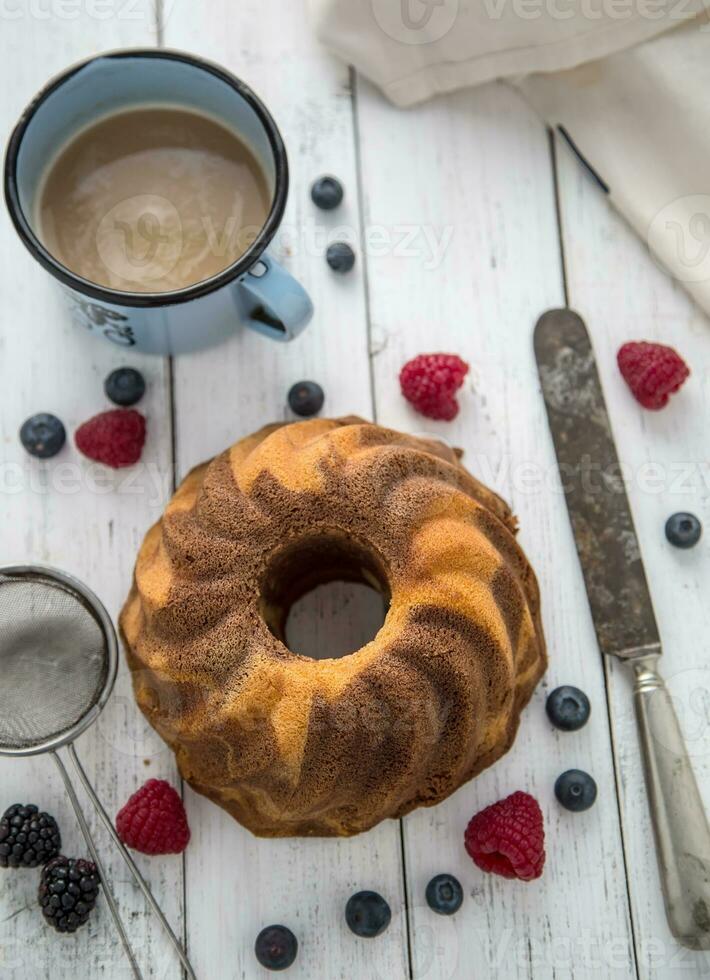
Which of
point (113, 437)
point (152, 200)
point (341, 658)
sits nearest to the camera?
point (341, 658)

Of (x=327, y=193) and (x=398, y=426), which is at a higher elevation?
(x=327, y=193)

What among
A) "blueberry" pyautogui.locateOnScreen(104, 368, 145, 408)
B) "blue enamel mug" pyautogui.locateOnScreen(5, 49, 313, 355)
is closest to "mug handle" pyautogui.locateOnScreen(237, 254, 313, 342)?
"blue enamel mug" pyautogui.locateOnScreen(5, 49, 313, 355)

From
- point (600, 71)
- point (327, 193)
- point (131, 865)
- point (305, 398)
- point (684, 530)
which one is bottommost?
point (131, 865)

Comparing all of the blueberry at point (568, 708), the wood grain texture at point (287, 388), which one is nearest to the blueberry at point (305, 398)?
the wood grain texture at point (287, 388)

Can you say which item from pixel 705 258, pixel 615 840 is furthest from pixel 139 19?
pixel 615 840

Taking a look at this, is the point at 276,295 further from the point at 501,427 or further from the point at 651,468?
the point at 651,468

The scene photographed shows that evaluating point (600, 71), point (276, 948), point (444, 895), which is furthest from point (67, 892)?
point (600, 71)

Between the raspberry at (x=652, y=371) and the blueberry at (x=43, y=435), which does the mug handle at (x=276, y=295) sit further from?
the raspberry at (x=652, y=371)
